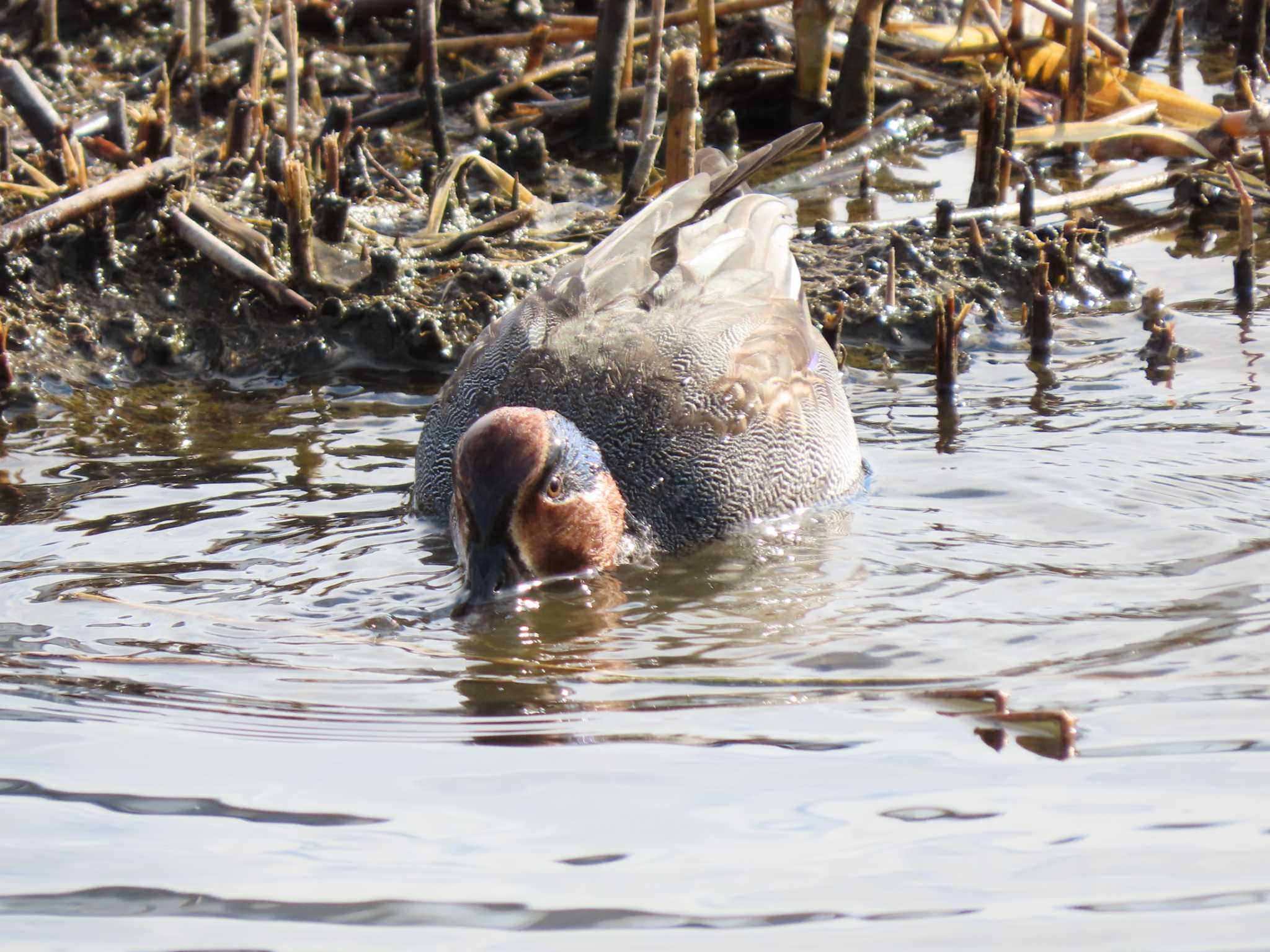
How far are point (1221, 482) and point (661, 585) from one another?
66.1 inches

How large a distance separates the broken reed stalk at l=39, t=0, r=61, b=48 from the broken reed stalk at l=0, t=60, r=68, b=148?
5.82ft

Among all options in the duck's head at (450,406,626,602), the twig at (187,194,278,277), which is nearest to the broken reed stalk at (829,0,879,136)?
the twig at (187,194,278,277)

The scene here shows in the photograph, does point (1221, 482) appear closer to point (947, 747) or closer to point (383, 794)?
point (947, 747)

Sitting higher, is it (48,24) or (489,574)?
(48,24)

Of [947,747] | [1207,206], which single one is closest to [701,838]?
[947,747]

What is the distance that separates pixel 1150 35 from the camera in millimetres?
9570

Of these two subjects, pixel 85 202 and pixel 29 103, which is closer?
pixel 85 202

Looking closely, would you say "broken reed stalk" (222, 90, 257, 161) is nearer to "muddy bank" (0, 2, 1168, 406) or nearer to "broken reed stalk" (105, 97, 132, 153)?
"muddy bank" (0, 2, 1168, 406)

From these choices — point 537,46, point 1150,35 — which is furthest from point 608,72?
point 1150,35

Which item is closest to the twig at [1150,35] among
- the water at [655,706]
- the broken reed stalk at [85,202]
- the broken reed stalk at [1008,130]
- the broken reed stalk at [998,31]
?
the broken reed stalk at [998,31]

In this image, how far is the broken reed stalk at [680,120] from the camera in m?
6.61

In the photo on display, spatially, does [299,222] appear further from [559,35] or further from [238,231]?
[559,35]

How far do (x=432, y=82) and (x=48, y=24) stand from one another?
243cm

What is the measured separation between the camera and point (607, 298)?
538 cm
